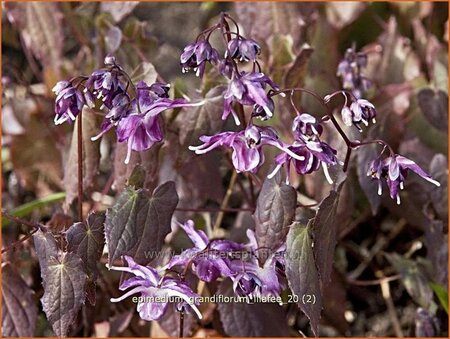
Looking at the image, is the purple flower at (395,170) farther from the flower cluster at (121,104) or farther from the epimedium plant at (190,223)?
the flower cluster at (121,104)

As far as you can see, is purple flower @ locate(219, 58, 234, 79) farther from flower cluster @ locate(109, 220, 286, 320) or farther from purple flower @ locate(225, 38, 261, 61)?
flower cluster @ locate(109, 220, 286, 320)

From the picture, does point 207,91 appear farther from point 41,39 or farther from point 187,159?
point 41,39

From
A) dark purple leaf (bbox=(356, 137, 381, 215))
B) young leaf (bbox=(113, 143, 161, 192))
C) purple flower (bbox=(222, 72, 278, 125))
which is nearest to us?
purple flower (bbox=(222, 72, 278, 125))

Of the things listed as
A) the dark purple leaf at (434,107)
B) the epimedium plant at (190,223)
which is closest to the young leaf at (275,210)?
the epimedium plant at (190,223)

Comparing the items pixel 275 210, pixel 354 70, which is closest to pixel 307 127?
pixel 275 210

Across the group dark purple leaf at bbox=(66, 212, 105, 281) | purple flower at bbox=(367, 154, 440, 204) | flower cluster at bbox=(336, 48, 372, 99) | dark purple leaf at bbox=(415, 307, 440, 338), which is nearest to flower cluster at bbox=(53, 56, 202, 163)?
dark purple leaf at bbox=(66, 212, 105, 281)

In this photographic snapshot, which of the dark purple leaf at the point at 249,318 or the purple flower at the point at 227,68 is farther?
the dark purple leaf at the point at 249,318
